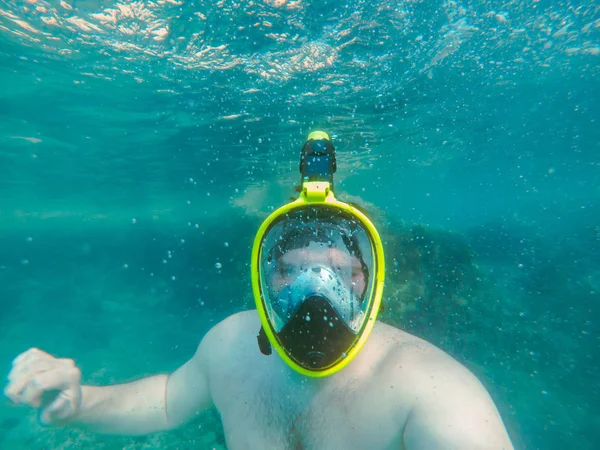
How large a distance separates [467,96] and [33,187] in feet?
90.4

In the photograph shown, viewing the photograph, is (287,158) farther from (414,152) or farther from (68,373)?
(68,373)

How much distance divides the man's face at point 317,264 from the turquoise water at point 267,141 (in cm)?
480

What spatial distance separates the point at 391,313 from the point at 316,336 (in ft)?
22.2

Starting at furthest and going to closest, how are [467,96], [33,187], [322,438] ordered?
[33,187], [467,96], [322,438]

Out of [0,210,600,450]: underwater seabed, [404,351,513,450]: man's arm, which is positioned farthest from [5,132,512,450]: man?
[0,210,600,450]: underwater seabed

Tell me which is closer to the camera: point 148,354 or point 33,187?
point 148,354

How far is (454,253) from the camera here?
10.4m

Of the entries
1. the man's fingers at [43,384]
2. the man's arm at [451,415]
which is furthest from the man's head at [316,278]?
the man's fingers at [43,384]

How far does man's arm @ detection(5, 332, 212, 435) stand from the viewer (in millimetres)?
2637

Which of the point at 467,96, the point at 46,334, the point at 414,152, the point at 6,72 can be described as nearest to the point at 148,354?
the point at 46,334

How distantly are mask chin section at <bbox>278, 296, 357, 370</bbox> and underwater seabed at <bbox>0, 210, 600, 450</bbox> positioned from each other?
4.86 metres

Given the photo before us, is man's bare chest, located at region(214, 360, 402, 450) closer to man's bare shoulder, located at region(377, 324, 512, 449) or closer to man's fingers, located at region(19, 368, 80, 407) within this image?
man's bare shoulder, located at region(377, 324, 512, 449)

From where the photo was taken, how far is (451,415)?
5.94 ft

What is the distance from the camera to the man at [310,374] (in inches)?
76.6
